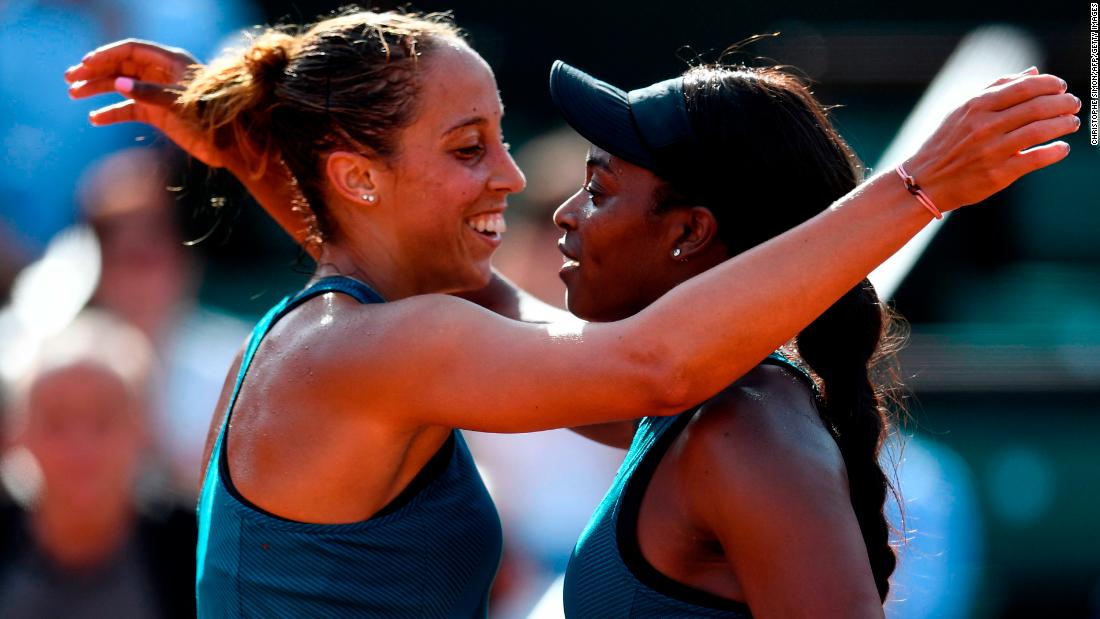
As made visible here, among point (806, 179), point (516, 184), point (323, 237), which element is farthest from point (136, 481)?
point (806, 179)

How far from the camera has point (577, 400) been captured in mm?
1750

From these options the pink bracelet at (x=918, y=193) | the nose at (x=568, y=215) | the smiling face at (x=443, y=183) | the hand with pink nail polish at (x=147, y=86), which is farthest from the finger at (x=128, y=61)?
the pink bracelet at (x=918, y=193)

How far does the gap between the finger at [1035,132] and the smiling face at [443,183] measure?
3.05 ft

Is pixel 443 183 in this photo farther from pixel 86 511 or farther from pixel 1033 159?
pixel 86 511

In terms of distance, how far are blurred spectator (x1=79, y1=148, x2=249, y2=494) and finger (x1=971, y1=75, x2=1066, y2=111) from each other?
98.2 inches

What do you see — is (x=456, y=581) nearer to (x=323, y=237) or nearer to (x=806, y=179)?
(x=323, y=237)

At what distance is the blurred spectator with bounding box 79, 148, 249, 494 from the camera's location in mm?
3582

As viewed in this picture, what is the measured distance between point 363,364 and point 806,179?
2.47ft

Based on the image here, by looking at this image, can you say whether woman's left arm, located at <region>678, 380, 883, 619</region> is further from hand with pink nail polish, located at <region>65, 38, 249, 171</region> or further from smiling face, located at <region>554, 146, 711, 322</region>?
hand with pink nail polish, located at <region>65, 38, 249, 171</region>

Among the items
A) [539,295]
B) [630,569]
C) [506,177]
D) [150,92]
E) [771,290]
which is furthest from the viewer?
[539,295]

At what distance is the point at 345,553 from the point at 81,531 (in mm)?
1471

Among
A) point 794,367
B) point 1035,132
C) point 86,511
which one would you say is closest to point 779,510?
point 794,367

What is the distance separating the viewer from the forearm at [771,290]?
166 centimetres

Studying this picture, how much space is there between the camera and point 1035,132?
5.13 feet
